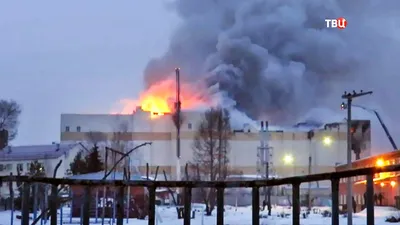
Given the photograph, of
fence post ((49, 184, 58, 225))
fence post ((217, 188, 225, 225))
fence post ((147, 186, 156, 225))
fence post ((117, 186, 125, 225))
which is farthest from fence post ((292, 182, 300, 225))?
fence post ((49, 184, 58, 225))

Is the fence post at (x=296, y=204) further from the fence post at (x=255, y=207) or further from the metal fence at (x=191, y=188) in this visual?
the fence post at (x=255, y=207)

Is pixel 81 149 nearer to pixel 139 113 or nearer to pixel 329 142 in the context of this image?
pixel 139 113

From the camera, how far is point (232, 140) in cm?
7750

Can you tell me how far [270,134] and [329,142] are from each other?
697 cm

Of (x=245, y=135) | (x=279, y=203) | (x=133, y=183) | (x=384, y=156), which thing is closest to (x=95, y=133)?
(x=245, y=135)

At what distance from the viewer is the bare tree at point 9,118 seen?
245ft

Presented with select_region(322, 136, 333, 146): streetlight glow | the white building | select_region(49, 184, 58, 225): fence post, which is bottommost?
select_region(49, 184, 58, 225): fence post

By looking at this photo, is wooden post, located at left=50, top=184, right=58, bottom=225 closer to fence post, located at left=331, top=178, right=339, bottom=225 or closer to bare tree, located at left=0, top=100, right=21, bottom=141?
fence post, located at left=331, top=178, right=339, bottom=225

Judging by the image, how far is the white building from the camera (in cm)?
6756

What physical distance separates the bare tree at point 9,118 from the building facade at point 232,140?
5.60 meters

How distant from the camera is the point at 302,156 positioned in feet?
256

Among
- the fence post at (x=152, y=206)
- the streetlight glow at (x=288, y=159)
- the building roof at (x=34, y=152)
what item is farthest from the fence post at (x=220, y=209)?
the streetlight glow at (x=288, y=159)

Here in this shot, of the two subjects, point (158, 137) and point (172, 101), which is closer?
point (158, 137)

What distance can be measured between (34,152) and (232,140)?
73.8 ft
